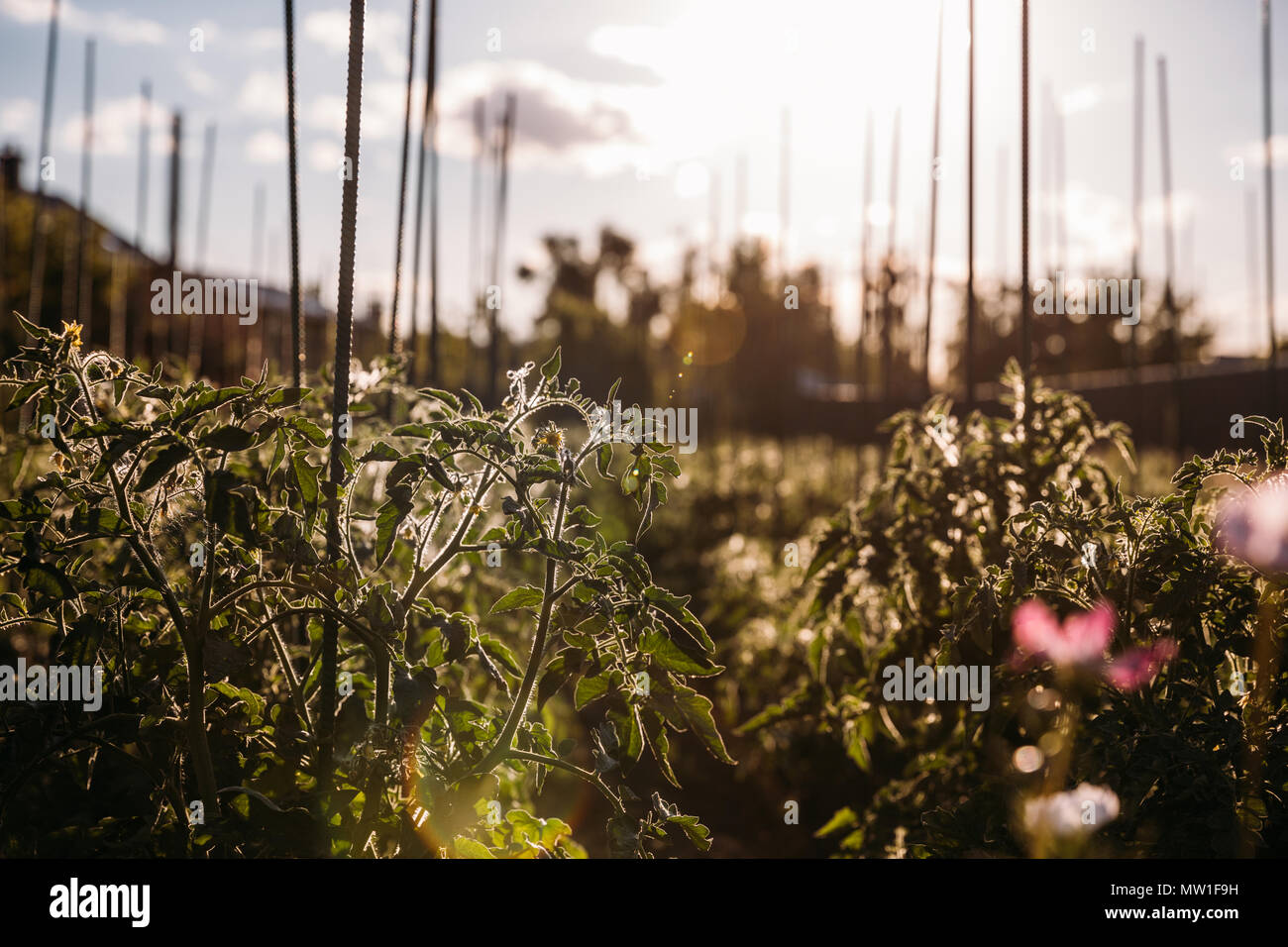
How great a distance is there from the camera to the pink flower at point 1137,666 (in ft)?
7.01

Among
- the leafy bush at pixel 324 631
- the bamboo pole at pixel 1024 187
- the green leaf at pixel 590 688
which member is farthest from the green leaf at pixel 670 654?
the bamboo pole at pixel 1024 187

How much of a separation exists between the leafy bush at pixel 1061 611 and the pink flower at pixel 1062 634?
4 centimetres

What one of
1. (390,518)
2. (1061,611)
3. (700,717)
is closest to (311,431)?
(390,518)

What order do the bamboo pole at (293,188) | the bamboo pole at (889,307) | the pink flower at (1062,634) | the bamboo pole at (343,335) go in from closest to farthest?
the bamboo pole at (343,335) → the pink flower at (1062,634) → the bamboo pole at (293,188) → the bamboo pole at (889,307)

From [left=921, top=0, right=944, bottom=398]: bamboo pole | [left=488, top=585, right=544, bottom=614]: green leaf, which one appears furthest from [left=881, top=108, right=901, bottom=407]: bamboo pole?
[left=488, top=585, right=544, bottom=614]: green leaf

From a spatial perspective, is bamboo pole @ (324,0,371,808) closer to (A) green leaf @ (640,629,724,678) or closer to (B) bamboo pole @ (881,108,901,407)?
(A) green leaf @ (640,629,724,678)

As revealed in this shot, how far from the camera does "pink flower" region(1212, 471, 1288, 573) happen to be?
1984 millimetres

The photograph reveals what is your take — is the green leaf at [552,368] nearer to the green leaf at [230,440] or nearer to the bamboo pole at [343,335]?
the bamboo pole at [343,335]

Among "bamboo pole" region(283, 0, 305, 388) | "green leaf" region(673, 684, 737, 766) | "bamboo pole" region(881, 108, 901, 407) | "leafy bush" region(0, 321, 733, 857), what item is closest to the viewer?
"leafy bush" region(0, 321, 733, 857)

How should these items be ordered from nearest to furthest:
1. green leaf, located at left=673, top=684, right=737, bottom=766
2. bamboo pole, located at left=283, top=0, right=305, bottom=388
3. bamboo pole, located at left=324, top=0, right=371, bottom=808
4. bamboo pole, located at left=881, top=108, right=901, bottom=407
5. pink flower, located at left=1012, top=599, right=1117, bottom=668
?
1. green leaf, located at left=673, top=684, right=737, bottom=766
2. bamboo pole, located at left=324, top=0, right=371, bottom=808
3. pink flower, located at left=1012, top=599, right=1117, bottom=668
4. bamboo pole, located at left=283, top=0, right=305, bottom=388
5. bamboo pole, located at left=881, top=108, right=901, bottom=407

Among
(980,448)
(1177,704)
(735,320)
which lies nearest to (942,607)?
(980,448)

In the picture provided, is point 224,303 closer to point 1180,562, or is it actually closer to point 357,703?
point 357,703

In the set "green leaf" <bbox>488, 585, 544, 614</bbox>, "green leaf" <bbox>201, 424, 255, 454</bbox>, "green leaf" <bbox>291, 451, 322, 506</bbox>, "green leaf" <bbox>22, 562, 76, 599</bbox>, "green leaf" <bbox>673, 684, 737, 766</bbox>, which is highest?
"green leaf" <bbox>201, 424, 255, 454</bbox>

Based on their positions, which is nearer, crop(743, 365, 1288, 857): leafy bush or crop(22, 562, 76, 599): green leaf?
crop(22, 562, 76, 599): green leaf
